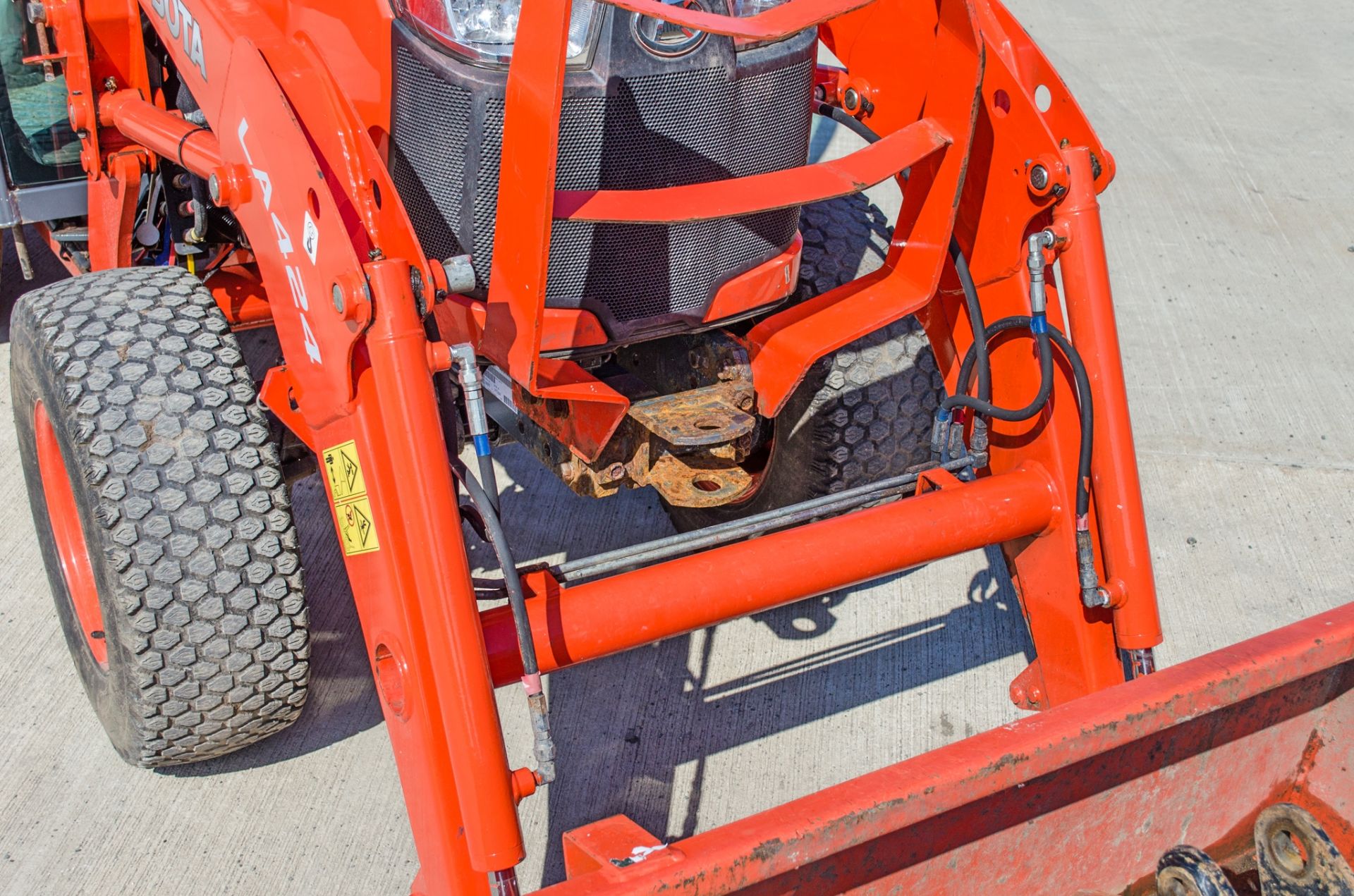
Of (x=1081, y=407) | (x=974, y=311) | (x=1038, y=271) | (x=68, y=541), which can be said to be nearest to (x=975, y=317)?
(x=974, y=311)

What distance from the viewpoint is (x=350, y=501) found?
2.33m

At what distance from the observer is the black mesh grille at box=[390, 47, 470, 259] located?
2.46m

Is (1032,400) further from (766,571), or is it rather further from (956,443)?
(766,571)

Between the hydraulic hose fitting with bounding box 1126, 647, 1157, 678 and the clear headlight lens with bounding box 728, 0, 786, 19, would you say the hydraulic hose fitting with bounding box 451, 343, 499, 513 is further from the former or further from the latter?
the hydraulic hose fitting with bounding box 1126, 647, 1157, 678

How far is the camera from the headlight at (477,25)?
242cm

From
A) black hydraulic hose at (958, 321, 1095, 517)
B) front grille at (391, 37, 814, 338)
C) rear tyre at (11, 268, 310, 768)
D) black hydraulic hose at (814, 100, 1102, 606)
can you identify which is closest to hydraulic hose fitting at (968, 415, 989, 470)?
black hydraulic hose at (814, 100, 1102, 606)

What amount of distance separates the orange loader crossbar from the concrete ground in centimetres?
71

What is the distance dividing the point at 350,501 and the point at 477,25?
3.04 feet

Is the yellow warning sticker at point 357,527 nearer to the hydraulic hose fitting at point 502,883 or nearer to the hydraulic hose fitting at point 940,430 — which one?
the hydraulic hose fitting at point 502,883

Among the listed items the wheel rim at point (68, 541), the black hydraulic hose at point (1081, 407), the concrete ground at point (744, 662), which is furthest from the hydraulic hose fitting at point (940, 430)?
the wheel rim at point (68, 541)

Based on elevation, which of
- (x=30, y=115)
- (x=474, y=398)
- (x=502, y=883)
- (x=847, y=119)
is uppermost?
(x=847, y=119)

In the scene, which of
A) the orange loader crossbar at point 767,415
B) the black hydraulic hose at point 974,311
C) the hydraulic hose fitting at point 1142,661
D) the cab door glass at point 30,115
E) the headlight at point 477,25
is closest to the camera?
the orange loader crossbar at point 767,415

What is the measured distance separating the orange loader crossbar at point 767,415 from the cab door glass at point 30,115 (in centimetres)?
95

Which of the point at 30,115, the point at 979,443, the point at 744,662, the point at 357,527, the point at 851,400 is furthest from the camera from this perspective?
the point at 30,115
